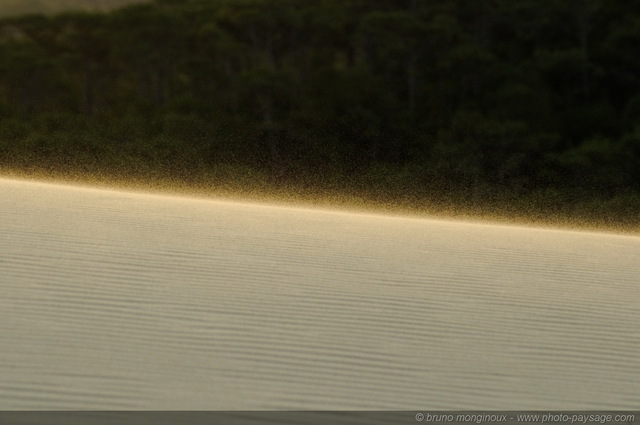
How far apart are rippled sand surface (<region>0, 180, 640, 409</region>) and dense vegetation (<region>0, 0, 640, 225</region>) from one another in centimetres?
1865

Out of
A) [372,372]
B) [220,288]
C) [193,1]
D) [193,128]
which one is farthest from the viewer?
[193,1]

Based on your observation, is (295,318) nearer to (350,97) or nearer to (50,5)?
(350,97)

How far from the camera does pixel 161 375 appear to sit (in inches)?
159

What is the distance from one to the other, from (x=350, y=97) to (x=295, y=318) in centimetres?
2698

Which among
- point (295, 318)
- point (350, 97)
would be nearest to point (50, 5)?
point (350, 97)

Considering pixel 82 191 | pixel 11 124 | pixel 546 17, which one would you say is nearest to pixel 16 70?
pixel 11 124

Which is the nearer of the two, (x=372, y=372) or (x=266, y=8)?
(x=372, y=372)

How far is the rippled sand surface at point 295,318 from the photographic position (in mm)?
4012

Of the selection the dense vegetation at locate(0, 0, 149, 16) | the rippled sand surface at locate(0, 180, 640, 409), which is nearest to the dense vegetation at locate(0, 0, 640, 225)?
the dense vegetation at locate(0, 0, 149, 16)

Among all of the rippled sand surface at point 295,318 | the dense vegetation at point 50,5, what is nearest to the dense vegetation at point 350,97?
the dense vegetation at point 50,5

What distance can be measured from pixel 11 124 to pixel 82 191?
77.2 ft

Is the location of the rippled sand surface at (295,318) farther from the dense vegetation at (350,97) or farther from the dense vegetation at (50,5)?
the dense vegetation at (50,5)

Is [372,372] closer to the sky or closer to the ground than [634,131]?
closer to the ground
